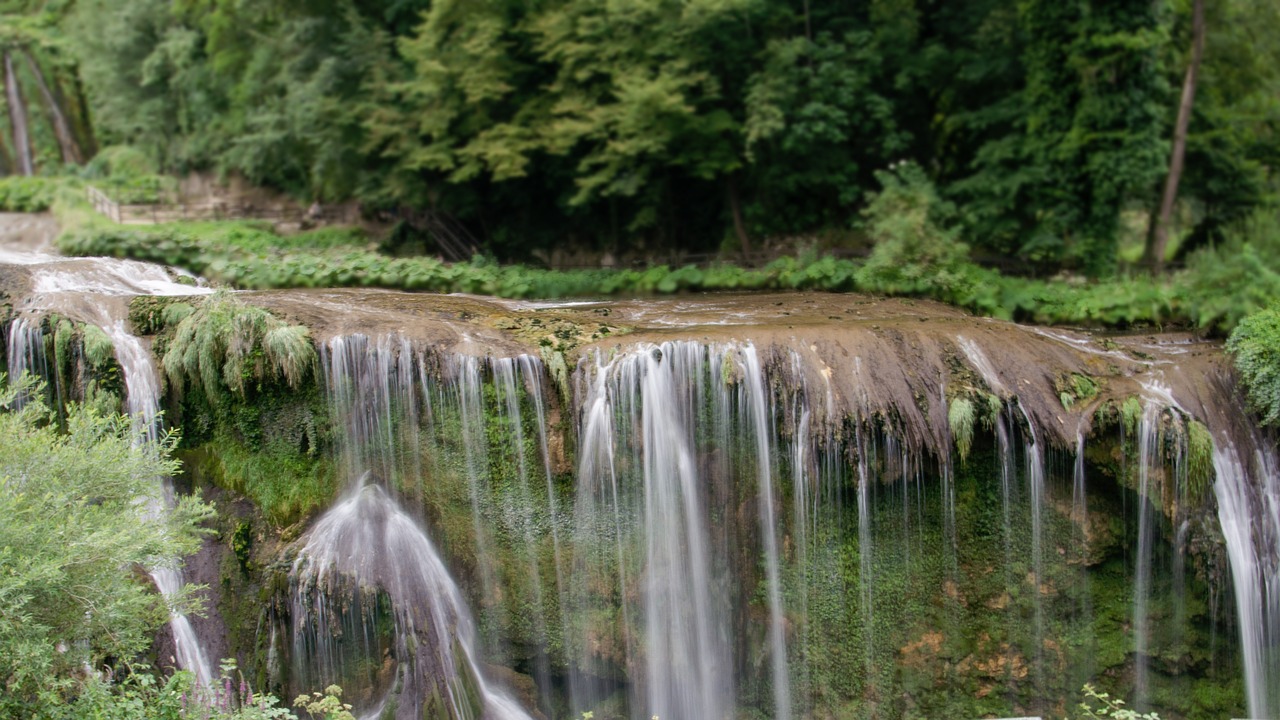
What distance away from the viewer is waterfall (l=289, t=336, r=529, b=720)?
1220 cm

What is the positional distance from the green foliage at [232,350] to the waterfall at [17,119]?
33484 mm

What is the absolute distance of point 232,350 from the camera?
12867 mm

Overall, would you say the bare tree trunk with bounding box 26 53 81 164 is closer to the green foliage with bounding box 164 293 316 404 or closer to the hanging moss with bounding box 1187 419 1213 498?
the green foliage with bounding box 164 293 316 404

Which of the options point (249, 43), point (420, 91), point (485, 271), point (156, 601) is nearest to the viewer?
point (156, 601)

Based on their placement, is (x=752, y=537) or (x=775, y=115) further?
(x=775, y=115)

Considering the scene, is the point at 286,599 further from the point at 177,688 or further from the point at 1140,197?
the point at 1140,197

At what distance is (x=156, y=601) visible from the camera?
→ 10.0 metres

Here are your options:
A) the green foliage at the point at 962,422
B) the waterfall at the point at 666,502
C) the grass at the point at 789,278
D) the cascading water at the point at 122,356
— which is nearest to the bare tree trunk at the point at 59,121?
the grass at the point at 789,278

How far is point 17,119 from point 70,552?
39.0 metres

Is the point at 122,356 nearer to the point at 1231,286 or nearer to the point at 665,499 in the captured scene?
the point at 665,499

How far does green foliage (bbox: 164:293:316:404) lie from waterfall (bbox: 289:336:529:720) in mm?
491

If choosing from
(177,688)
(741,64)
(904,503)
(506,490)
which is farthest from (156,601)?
(741,64)

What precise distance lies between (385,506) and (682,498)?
371cm

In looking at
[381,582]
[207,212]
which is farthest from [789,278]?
[207,212]
